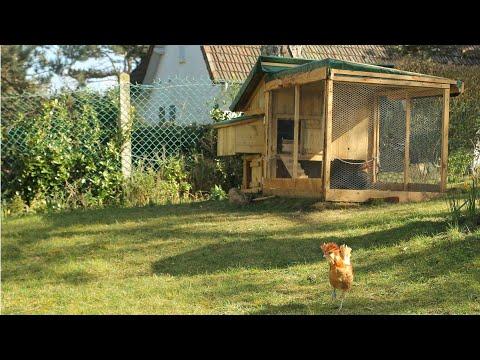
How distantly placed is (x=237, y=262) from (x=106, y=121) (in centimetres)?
491

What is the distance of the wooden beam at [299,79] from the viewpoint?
767 cm

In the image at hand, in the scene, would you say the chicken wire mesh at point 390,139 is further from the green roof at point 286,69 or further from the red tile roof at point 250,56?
the red tile roof at point 250,56

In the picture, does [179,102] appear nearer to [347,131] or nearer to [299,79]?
[299,79]

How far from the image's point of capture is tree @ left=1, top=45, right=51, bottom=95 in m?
19.5

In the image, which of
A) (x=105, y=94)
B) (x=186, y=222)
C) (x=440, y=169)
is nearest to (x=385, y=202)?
(x=440, y=169)

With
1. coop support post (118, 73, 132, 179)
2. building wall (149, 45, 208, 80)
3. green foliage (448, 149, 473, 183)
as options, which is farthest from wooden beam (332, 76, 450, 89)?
building wall (149, 45, 208, 80)

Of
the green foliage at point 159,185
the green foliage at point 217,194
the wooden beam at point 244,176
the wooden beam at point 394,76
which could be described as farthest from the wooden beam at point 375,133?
the green foliage at point 159,185

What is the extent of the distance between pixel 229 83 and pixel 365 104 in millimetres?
3864

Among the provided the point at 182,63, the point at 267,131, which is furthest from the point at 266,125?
the point at 182,63

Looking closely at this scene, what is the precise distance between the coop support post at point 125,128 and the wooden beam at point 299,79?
7.83 ft

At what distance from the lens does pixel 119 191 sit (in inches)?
372

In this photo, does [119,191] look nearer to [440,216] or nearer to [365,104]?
[365,104]

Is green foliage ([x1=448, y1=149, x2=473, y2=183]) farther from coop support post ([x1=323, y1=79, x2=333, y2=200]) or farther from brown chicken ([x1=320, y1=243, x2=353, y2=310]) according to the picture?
brown chicken ([x1=320, y1=243, x2=353, y2=310])

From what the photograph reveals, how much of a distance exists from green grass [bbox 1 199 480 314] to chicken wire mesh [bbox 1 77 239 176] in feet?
5.48
